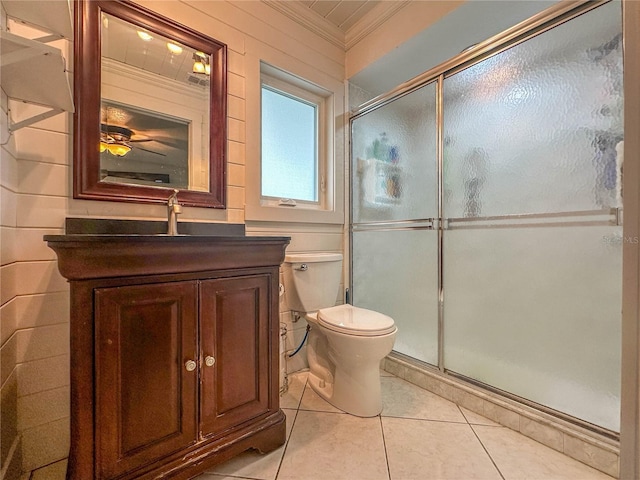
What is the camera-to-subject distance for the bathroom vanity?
2.71 ft

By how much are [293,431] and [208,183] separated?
129 cm

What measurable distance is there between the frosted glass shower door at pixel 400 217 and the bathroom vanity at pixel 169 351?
3.51 ft

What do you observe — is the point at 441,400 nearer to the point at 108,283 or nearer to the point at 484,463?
the point at 484,463

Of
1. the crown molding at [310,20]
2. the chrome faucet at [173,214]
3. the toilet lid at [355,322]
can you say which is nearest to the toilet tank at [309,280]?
the toilet lid at [355,322]

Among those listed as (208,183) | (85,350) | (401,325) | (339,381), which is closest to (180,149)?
(208,183)

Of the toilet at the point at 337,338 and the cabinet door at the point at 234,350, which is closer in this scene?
the cabinet door at the point at 234,350

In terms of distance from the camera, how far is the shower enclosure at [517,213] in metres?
1.22

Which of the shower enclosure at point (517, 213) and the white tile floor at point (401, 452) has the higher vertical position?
the shower enclosure at point (517, 213)

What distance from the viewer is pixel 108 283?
855 mm

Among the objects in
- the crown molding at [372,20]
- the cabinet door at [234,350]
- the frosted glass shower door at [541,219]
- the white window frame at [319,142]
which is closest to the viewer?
the cabinet door at [234,350]

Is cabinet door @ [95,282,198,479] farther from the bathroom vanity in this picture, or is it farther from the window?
the window

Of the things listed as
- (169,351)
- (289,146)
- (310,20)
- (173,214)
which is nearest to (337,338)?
(169,351)

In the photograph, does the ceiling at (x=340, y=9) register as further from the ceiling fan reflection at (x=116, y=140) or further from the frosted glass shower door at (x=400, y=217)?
the ceiling fan reflection at (x=116, y=140)

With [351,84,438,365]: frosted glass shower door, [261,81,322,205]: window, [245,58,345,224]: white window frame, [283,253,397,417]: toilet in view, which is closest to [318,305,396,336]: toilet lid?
[283,253,397,417]: toilet
